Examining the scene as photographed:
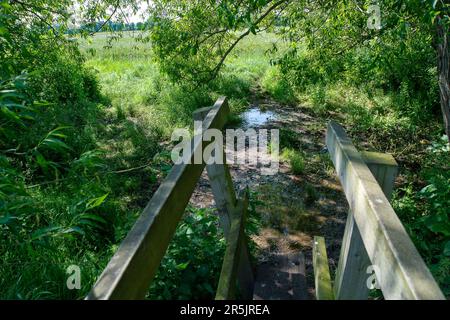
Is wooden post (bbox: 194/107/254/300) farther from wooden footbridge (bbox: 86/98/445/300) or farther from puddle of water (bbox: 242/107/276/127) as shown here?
puddle of water (bbox: 242/107/276/127)

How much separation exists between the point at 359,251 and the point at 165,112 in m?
7.72

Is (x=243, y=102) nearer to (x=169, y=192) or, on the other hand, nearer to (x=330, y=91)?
(x=330, y=91)

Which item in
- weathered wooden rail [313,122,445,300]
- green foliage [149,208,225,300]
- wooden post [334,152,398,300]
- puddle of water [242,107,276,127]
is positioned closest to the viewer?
weathered wooden rail [313,122,445,300]

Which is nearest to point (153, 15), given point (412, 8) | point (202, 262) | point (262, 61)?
point (412, 8)

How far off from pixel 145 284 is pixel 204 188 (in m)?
4.79

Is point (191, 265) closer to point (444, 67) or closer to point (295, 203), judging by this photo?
point (295, 203)

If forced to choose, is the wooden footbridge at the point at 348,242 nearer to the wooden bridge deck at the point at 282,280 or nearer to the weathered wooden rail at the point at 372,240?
the weathered wooden rail at the point at 372,240

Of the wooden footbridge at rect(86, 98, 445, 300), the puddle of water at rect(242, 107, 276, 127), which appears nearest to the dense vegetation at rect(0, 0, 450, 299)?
the puddle of water at rect(242, 107, 276, 127)

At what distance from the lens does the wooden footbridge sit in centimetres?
88

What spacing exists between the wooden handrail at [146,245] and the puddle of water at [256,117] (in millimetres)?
7122

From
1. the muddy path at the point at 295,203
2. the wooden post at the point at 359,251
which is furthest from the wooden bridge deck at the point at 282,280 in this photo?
the wooden post at the point at 359,251

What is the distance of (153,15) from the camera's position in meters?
6.33

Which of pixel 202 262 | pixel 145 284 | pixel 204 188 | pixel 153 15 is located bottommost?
pixel 204 188

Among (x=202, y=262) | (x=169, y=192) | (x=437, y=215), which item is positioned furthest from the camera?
(x=437, y=215)
